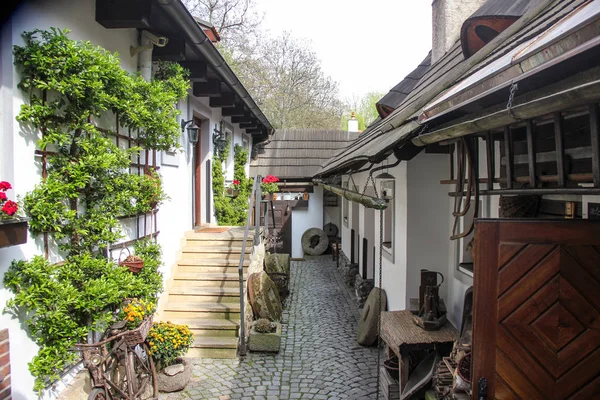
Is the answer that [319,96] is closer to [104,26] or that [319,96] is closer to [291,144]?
[291,144]

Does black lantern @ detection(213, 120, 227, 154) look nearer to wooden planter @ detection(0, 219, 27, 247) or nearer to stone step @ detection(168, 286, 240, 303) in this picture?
stone step @ detection(168, 286, 240, 303)

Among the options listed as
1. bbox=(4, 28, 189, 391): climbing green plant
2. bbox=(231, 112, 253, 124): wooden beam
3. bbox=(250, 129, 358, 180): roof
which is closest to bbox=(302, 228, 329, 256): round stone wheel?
bbox=(250, 129, 358, 180): roof

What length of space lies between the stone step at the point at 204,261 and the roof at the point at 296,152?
26.3 ft

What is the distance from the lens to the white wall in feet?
47.1

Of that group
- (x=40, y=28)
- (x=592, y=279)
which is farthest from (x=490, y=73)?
(x=40, y=28)

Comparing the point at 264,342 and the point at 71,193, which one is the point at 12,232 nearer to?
the point at 71,193

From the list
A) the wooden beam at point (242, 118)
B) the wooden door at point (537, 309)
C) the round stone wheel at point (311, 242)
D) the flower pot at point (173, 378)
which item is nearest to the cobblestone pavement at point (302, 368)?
the flower pot at point (173, 378)

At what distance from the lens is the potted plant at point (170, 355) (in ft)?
15.3

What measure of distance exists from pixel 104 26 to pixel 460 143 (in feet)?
A: 11.4

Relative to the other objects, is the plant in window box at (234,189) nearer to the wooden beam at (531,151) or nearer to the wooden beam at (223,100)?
the wooden beam at (223,100)

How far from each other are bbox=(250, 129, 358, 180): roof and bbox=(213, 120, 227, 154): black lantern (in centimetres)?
506

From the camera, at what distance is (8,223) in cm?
262

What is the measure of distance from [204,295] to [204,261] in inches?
28.1

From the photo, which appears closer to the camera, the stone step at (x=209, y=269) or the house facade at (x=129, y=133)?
the house facade at (x=129, y=133)
